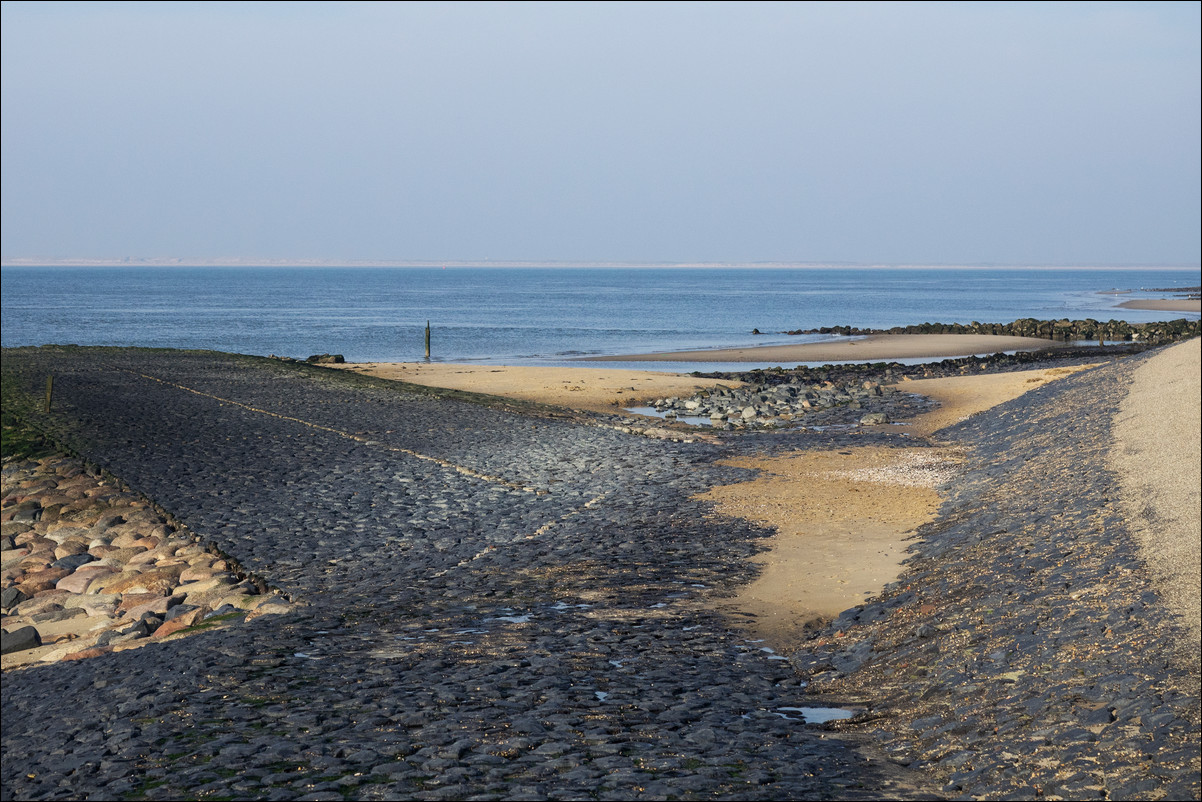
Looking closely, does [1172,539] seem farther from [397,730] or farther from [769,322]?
[769,322]

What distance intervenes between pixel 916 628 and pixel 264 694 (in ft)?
22.6

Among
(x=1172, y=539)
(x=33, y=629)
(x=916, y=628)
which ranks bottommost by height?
(x=33, y=629)

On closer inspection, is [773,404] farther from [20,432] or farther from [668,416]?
[20,432]

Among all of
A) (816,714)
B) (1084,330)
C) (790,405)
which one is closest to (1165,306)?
(1084,330)

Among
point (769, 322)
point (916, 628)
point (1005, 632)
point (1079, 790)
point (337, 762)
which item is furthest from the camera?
point (769, 322)

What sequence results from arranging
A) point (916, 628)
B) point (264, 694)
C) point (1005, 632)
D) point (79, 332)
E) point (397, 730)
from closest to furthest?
point (397, 730)
point (264, 694)
point (1005, 632)
point (916, 628)
point (79, 332)

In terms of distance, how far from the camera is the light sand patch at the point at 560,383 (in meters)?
38.1

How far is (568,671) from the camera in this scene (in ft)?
33.4

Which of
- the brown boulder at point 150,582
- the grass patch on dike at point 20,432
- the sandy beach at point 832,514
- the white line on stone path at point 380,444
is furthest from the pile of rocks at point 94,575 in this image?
the sandy beach at point 832,514

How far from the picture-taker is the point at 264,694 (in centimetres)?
958

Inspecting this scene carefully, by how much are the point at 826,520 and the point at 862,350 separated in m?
51.1

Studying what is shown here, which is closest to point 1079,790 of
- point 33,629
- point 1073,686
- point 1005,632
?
point 1073,686

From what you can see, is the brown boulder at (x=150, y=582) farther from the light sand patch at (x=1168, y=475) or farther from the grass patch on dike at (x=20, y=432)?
the light sand patch at (x=1168, y=475)

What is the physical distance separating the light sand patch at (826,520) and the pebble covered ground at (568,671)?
535mm
